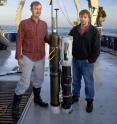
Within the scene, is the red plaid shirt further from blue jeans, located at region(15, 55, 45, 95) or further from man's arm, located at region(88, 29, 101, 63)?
man's arm, located at region(88, 29, 101, 63)

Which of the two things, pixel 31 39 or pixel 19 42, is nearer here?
pixel 19 42

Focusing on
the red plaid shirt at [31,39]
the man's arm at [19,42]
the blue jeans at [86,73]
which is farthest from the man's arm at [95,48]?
the man's arm at [19,42]

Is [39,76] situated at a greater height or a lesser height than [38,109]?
greater

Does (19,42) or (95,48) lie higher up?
(19,42)

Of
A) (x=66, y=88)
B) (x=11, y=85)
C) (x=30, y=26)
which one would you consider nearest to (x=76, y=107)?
(x=66, y=88)

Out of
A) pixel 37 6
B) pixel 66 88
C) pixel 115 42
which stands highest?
pixel 37 6

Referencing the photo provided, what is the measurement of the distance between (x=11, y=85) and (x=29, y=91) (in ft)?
2.91

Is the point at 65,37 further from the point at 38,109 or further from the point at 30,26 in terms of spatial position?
the point at 38,109

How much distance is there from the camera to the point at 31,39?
635cm

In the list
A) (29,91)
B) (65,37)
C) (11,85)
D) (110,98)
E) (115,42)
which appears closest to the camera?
(65,37)

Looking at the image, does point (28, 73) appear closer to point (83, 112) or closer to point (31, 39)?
point (31, 39)

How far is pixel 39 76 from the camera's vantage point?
6594 mm

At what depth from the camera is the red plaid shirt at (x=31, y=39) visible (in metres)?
6.29

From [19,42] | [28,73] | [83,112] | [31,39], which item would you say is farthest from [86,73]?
[19,42]
